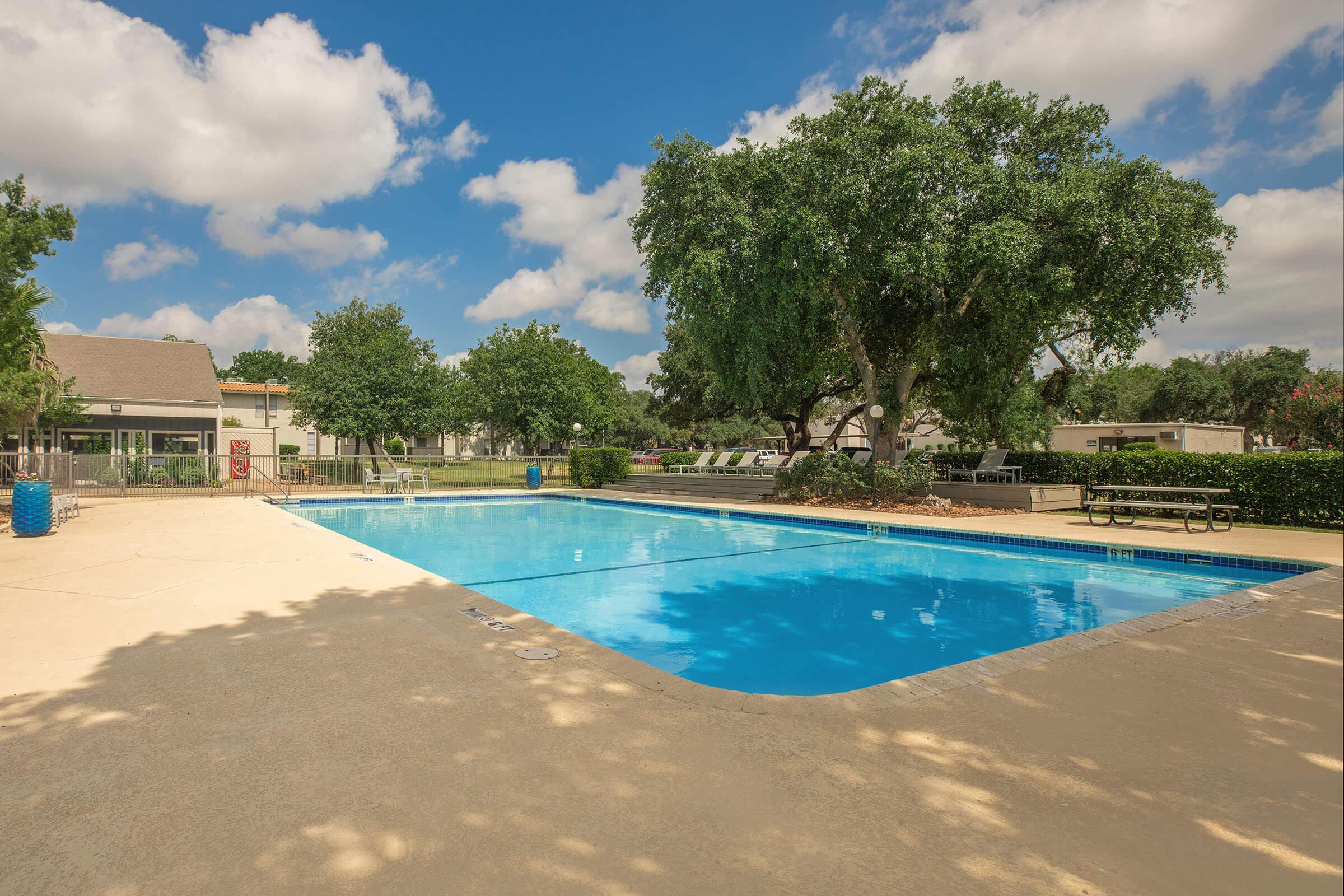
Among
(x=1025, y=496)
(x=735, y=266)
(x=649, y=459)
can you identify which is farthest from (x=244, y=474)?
(x=649, y=459)

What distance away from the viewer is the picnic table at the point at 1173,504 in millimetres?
10000

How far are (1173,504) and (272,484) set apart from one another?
81.0ft

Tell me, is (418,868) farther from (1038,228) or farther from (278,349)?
(278,349)

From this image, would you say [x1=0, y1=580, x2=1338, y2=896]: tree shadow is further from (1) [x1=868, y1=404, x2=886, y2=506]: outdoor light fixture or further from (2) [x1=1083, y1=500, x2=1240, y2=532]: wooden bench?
(1) [x1=868, y1=404, x2=886, y2=506]: outdoor light fixture

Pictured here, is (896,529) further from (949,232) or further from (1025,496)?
(949,232)

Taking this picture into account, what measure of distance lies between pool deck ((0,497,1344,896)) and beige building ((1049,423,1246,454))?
2557 centimetres

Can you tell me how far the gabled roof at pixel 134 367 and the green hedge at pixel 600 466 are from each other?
13998 mm

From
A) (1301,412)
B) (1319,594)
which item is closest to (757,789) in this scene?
(1319,594)

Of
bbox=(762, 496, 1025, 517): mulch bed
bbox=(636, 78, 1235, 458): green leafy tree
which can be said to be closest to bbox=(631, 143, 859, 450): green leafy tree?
bbox=(636, 78, 1235, 458): green leafy tree

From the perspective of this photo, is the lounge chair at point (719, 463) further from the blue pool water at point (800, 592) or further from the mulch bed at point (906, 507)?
the blue pool water at point (800, 592)

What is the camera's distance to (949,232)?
44.2ft

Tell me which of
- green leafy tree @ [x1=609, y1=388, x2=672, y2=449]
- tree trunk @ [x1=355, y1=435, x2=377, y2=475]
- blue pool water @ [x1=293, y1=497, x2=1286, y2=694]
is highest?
green leafy tree @ [x1=609, y1=388, x2=672, y2=449]

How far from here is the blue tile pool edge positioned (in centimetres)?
755

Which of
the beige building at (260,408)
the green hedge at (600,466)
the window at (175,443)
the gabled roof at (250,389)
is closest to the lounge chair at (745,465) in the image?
the green hedge at (600,466)
